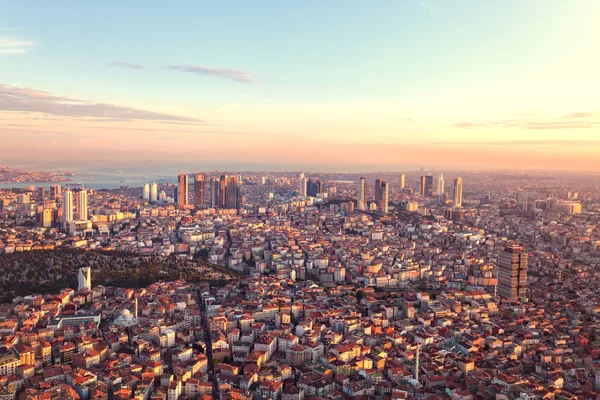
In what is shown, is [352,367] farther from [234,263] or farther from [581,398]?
[234,263]

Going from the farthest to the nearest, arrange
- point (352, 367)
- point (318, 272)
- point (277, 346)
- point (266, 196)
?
point (266, 196)
point (318, 272)
point (277, 346)
point (352, 367)

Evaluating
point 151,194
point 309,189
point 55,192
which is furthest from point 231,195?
point 55,192

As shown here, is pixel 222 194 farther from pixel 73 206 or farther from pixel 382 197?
pixel 382 197

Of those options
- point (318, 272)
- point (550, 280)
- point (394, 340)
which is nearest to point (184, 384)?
point (394, 340)

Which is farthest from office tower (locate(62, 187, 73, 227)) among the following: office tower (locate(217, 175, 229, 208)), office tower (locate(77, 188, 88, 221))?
office tower (locate(217, 175, 229, 208))

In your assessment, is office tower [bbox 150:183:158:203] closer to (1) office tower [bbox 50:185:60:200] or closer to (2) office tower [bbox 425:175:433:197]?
(1) office tower [bbox 50:185:60:200]

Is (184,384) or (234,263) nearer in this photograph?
(184,384)

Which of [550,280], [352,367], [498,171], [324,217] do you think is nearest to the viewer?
[352,367]

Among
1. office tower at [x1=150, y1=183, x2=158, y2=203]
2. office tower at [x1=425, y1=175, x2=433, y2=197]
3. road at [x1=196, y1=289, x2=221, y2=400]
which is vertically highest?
office tower at [x1=425, y1=175, x2=433, y2=197]
